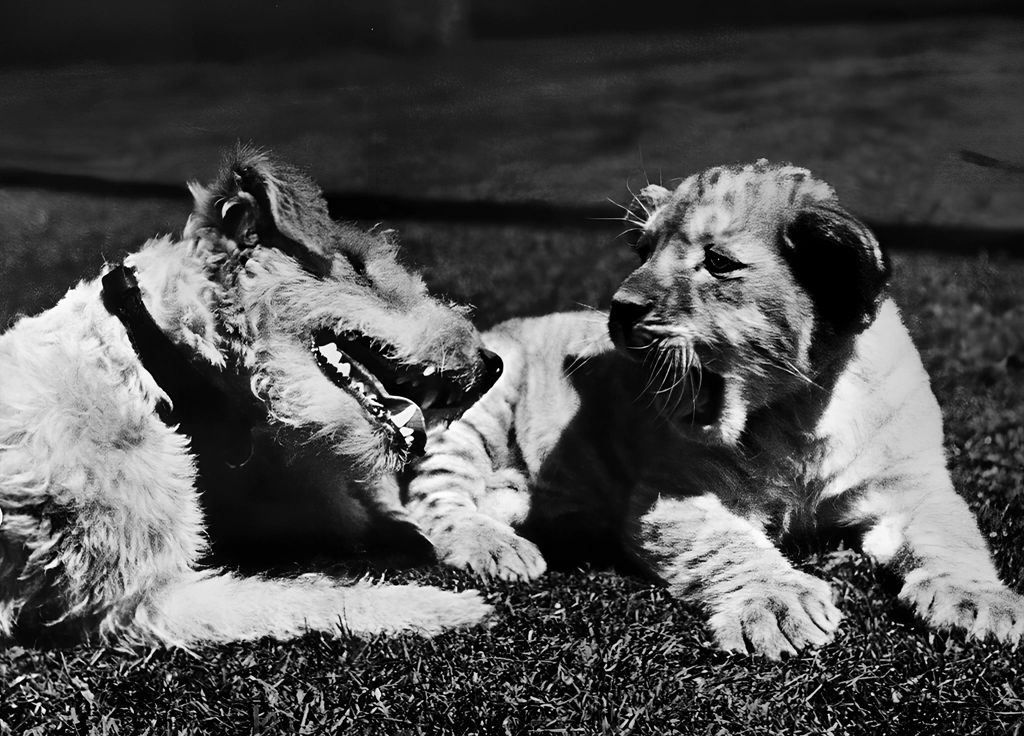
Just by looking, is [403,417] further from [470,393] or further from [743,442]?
[743,442]

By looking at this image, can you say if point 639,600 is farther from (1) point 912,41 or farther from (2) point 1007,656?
(1) point 912,41

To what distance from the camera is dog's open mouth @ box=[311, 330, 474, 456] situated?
4137 mm

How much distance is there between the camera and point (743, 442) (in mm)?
4270

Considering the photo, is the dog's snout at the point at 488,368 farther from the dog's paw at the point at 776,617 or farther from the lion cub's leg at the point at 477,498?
the dog's paw at the point at 776,617

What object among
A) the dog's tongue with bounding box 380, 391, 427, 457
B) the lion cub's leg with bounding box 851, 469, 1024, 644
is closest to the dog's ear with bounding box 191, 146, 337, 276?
the dog's tongue with bounding box 380, 391, 427, 457

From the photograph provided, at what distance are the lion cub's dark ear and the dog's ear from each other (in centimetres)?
181

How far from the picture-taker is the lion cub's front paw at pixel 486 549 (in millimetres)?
4383

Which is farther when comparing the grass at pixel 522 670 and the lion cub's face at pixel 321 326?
the lion cub's face at pixel 321 326

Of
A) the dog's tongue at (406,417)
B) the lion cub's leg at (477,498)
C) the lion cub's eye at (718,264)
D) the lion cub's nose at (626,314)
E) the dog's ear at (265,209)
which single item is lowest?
→ the lion cub's leg at (477,498)

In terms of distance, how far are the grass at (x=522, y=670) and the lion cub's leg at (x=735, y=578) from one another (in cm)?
7

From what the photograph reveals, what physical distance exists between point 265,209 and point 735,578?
227cm

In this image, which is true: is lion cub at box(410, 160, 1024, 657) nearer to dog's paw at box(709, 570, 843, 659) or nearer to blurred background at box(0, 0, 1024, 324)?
dog's paw at box(709, 570, 843, 659)

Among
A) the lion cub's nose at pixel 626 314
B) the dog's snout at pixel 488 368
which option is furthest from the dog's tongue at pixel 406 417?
the lion cub's nose at pixel 626 314

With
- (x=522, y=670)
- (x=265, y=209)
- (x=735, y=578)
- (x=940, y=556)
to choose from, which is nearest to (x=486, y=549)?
→ (x=522, y=670)
